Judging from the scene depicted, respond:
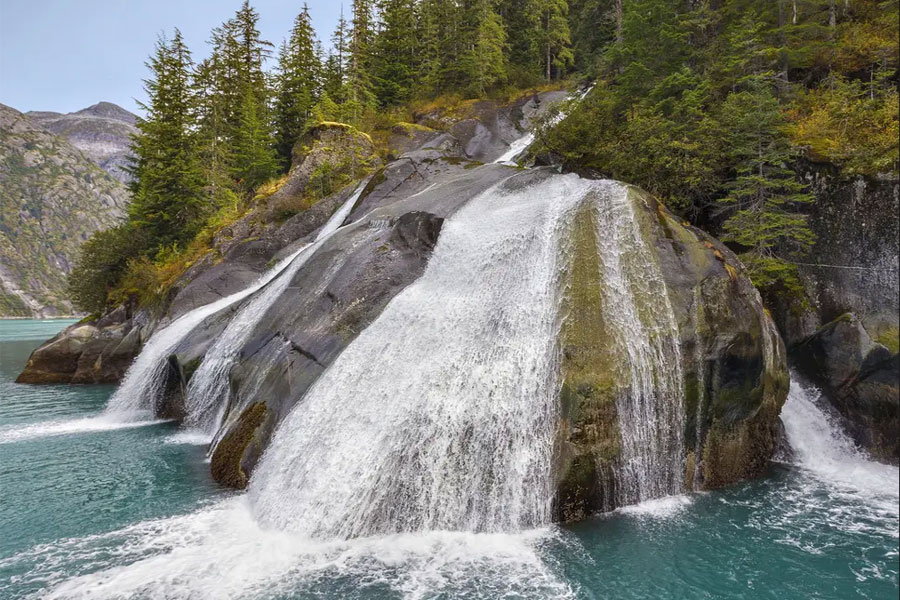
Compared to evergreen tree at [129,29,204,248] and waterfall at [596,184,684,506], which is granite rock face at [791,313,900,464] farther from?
evergreen tree at [129,29,204,248]

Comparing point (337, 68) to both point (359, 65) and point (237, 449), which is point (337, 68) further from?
point (237, 449)

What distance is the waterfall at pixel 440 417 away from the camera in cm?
877

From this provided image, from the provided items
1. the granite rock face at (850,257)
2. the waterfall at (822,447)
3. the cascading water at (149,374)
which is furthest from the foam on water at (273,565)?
the cascading water at (149,374)

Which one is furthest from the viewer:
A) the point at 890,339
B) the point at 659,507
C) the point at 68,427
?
the point at 68,427

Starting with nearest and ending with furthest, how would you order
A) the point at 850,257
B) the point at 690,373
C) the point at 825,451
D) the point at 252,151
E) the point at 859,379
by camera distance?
the point at 690,373, the point at 859,379, the point at 825,451, the point at 850,257, the point at 252,151

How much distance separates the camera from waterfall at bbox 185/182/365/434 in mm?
15336

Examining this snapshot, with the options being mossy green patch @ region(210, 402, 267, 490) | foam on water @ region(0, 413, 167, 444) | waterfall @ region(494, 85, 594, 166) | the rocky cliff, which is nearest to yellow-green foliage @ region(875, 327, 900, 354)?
the rocky cliff

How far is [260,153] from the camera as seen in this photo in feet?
113

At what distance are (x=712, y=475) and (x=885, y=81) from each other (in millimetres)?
11600

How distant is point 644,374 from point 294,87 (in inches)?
1520

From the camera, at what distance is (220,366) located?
51.1 feet

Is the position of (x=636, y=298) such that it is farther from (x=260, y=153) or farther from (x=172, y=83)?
(x=172, y=83)

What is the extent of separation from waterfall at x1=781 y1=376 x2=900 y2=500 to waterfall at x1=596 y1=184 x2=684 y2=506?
4204 millimetres

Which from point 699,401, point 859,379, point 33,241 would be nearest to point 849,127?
point 859,379
